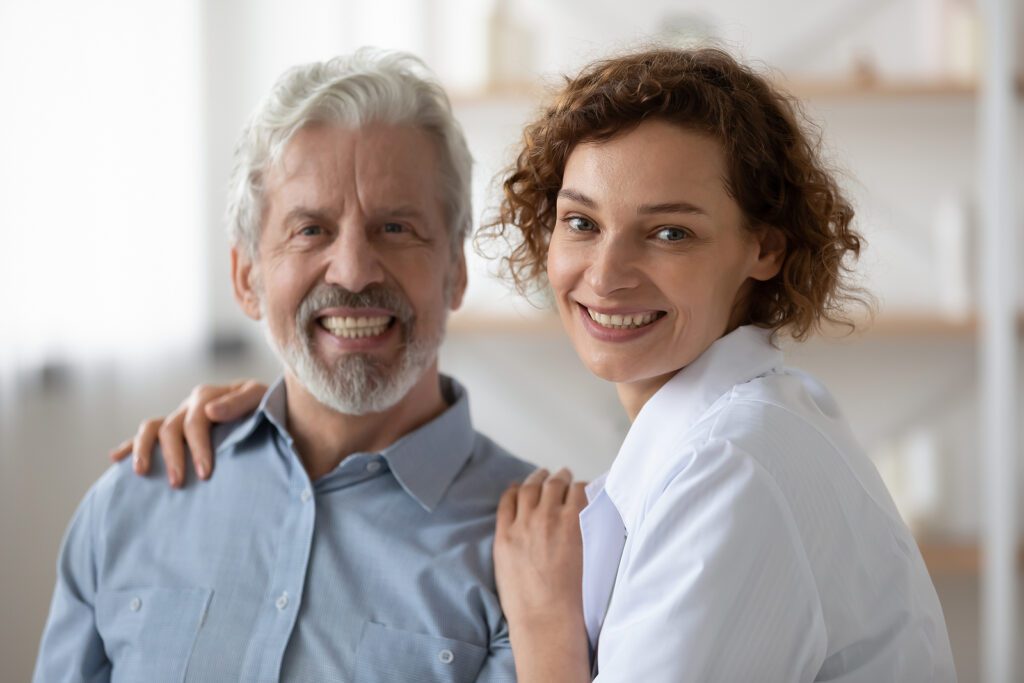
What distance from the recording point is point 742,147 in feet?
4.04

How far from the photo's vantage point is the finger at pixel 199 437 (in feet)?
5.38

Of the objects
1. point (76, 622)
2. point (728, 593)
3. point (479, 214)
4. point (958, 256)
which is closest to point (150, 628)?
point (76, 622)

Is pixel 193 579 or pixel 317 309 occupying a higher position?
pixel 317 309

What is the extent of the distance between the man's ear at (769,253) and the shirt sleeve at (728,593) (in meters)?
0.34

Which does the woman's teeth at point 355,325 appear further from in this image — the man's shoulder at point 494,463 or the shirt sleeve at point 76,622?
the shirt sleeve at point 76,622

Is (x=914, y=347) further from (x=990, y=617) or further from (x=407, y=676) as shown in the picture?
(x=407, y=676)

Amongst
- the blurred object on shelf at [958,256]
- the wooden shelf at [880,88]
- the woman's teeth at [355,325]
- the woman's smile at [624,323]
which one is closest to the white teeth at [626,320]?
the woman's smile at [624,323]

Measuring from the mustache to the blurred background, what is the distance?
134cm

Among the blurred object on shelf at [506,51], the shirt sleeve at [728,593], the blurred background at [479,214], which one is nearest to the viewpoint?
the shirt sleeve at [728,593]

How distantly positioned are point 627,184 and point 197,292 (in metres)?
2.35

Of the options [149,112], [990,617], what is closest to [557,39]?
[149,112]

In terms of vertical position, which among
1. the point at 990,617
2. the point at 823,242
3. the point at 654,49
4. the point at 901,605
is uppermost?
the point at 654,49

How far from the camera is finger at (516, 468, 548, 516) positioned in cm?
147

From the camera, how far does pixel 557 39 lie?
340 centimetres
